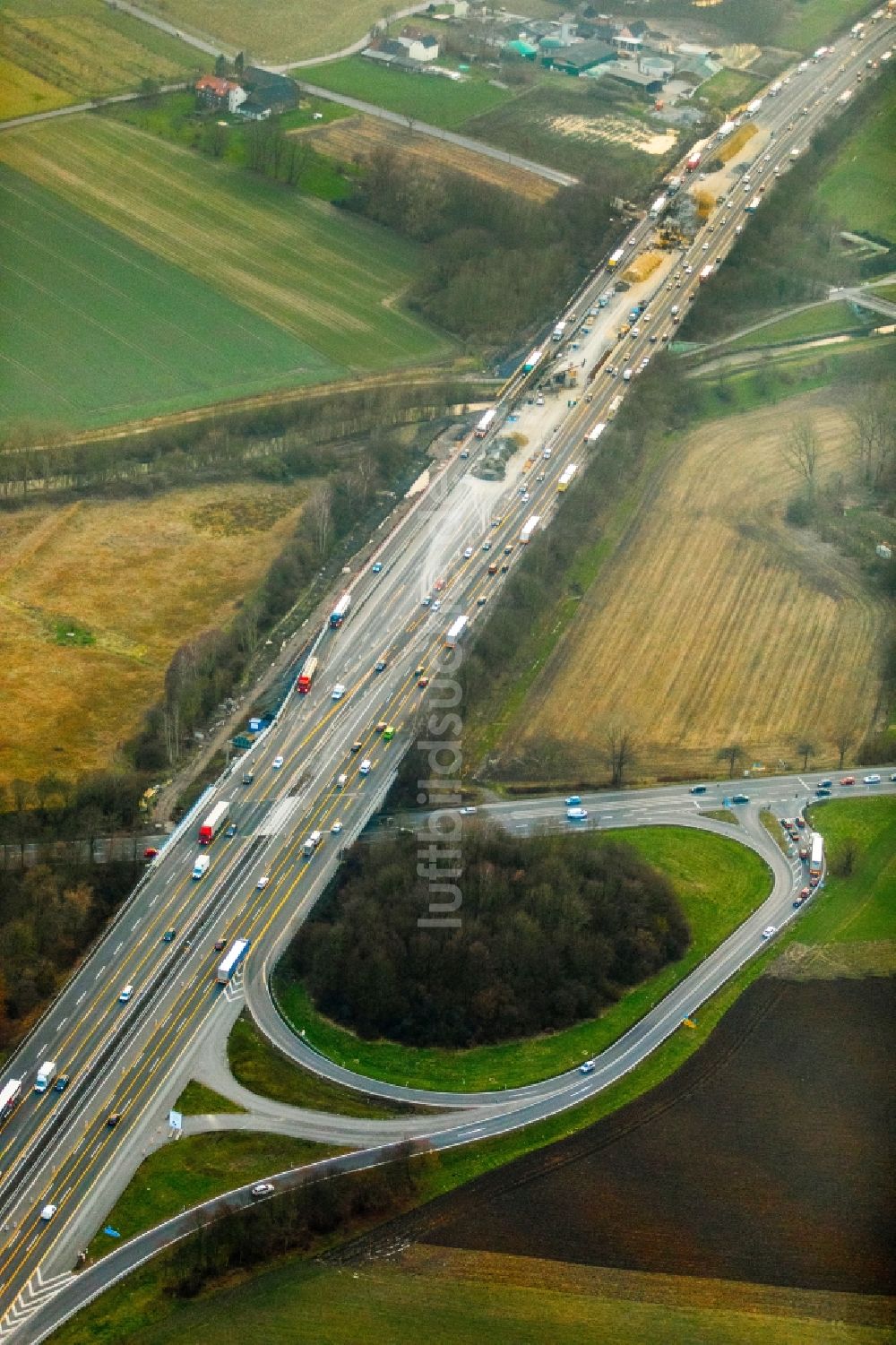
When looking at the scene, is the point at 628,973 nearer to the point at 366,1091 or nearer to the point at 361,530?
the point at 366,1091

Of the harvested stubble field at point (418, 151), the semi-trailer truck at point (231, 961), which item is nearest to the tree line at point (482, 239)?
the harvested stubble field at point (418, 151)

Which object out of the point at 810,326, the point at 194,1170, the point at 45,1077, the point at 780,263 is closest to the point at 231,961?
the point at 45,1077

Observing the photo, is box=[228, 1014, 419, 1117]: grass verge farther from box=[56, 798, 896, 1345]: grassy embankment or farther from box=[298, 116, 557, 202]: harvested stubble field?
box=[298, 116, 557, 202]: harvested stubble field

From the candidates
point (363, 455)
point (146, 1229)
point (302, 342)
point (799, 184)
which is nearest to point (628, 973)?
point (146, 1229)

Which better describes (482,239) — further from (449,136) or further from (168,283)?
(168,283)

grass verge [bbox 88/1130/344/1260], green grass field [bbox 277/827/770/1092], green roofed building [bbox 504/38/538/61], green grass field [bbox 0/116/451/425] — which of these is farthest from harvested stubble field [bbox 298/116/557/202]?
grass verge [bbox 88/1130/344/1260]

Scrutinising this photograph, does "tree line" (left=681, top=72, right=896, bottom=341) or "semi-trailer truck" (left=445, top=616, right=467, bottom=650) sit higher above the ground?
"tree line" (left=681, top=72, right=896, bottom=341)
